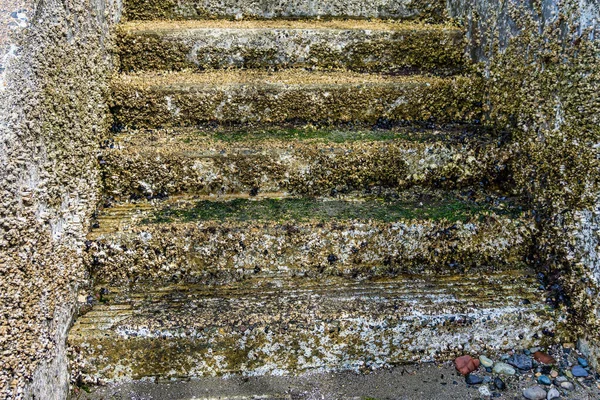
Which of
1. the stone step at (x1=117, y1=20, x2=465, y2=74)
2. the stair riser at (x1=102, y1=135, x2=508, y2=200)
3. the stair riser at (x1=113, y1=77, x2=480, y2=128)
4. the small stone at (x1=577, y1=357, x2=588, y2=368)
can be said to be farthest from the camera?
the stone step at (x1=117, y1=20, x2=465, y2=74)

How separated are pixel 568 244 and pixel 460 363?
0.56 metres

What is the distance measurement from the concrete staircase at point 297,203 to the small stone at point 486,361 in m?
0.03

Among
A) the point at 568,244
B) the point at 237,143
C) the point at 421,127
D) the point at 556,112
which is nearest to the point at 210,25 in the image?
the point at 237,143

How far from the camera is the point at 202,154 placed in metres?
2.02

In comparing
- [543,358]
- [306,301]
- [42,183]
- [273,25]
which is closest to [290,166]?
A: [306,301]

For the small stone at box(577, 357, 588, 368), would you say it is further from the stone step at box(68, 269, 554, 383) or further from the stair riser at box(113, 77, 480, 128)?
the stair riser at box(113, 77, 480, 128)

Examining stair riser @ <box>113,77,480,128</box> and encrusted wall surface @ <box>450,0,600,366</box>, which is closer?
encrusted wall surface @ <box>450,0,600,366</box>

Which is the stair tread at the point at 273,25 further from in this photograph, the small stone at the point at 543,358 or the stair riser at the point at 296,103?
the small stone at the point at 543,358

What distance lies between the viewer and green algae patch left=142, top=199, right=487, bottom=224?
6.19 ft

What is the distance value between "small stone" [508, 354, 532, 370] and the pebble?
0.02 m

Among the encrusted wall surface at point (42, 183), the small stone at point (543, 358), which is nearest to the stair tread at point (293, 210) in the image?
the encrusted wall surface at point (42, 183)

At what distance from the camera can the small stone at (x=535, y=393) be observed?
157cm

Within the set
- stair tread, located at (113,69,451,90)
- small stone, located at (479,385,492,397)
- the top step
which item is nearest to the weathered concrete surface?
small stone, located at (479,385,492,397)

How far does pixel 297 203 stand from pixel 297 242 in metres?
0.23
